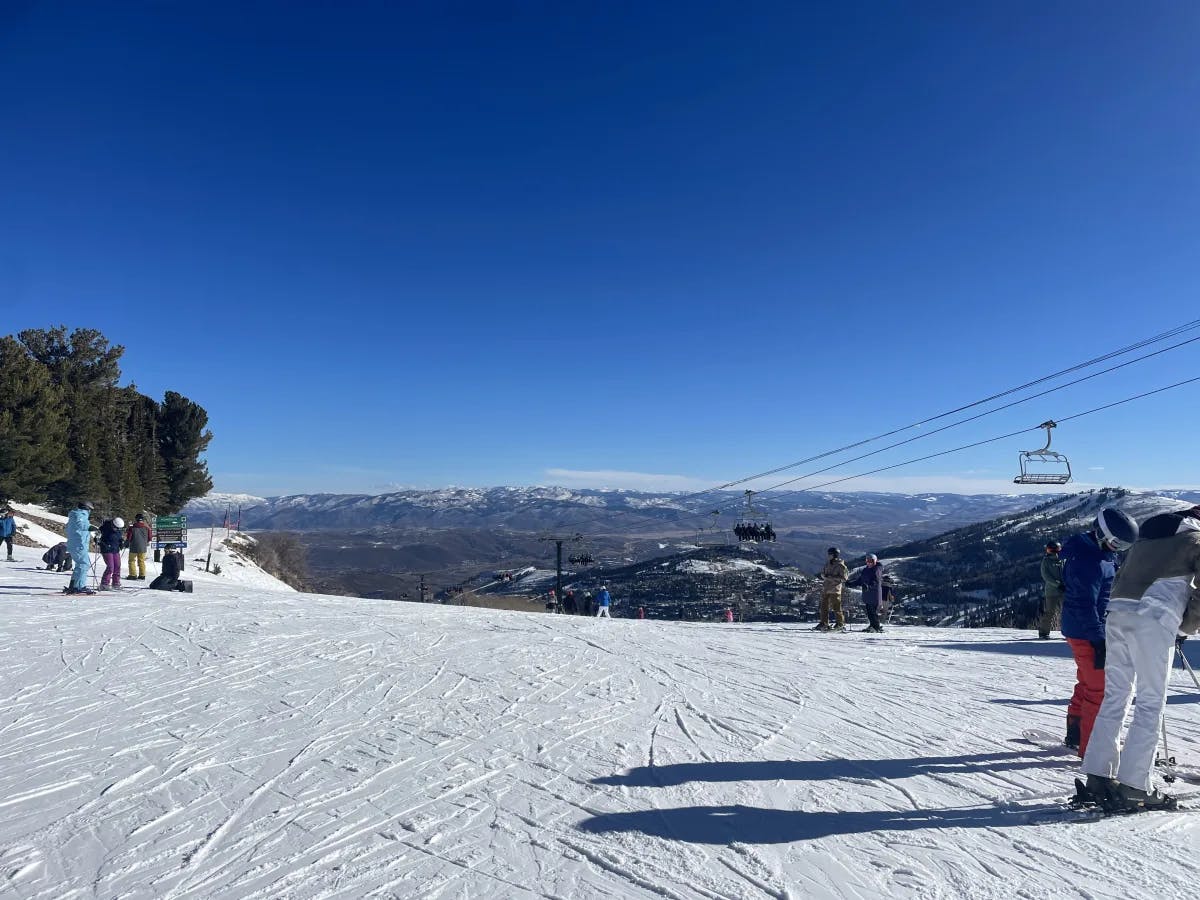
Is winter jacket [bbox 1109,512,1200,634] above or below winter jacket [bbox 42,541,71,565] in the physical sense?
above

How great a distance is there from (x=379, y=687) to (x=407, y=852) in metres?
3.87

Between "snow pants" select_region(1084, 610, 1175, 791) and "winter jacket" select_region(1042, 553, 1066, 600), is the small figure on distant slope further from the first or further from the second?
"snow pants" select_region(1084, 610, 1175, 791)

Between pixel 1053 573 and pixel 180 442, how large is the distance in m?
52.2

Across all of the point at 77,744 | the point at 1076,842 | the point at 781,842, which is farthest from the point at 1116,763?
the point at 77,744

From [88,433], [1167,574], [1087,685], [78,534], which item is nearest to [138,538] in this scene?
[78,534]

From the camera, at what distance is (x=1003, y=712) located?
6637mm

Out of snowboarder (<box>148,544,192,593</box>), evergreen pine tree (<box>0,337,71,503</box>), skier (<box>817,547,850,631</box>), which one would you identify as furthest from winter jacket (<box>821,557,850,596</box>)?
evergreen pine tree (<box>0,337,71,503</box>)

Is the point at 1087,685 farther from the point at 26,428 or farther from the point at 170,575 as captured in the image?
the point at 26,428

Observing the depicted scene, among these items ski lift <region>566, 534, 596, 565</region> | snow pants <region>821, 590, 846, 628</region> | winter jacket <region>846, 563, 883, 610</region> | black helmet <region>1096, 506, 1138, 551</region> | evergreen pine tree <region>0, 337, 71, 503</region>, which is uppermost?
evergreen pine tree <region>0, 337, 71, 503</region>

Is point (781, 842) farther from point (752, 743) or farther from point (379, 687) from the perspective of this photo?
point (379, 687)

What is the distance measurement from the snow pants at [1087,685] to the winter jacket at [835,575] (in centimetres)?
874

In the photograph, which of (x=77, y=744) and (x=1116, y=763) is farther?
(x=77, y=744)

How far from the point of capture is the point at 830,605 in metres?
14.1

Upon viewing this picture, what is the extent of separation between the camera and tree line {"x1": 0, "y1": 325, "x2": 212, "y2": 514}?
29188 mm
